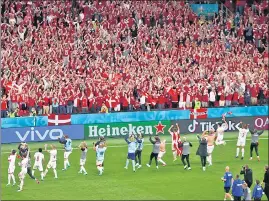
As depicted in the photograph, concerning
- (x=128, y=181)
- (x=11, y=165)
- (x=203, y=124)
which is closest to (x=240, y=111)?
(x=203, y=124)

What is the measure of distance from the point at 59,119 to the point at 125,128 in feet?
14.0

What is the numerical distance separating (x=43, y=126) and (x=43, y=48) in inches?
301

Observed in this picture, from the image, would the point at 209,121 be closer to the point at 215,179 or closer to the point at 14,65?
the point at 215,179

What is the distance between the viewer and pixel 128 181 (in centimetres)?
3812

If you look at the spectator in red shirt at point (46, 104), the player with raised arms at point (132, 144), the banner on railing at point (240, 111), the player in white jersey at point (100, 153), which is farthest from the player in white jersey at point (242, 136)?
the spectator in red shirt at point (46, 104)

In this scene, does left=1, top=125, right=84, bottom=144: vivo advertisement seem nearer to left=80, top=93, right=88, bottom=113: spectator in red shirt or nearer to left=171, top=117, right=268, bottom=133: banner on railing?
left=80, top=93, right=88, bottom=113: spectator in red shirt

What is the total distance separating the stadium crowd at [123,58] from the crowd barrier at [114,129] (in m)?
1.47

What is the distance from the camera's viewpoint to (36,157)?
36625mm

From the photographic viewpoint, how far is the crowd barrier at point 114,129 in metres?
44.3

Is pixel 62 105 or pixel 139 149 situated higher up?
pixel 62 105

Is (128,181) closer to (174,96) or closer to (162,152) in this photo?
(162,152)

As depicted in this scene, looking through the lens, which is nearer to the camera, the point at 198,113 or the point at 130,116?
the point at 130,116

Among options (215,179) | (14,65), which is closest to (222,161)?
(215,179)

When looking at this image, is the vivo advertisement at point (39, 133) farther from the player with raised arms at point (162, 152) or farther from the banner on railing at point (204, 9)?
the banner on railing at point (204, 9)
